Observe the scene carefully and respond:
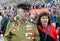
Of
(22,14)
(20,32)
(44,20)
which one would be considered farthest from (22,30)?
(44,20)

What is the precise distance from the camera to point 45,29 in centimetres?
404

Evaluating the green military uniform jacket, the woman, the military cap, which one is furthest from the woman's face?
the military cap

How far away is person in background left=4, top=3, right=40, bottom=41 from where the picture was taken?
381 centimetres

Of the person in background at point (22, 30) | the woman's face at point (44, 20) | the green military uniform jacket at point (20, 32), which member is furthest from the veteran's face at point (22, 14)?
the woman's face at point (44, 20)

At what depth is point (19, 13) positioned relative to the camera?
3.76 meters

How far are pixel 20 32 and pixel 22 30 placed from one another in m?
0.04

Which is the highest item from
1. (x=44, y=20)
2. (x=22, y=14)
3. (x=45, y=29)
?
(x=22, y=14)

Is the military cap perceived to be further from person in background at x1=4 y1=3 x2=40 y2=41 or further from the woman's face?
the woman's face

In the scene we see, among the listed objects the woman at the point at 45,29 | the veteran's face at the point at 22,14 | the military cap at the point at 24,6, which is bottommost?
the woman at the point at 45,29

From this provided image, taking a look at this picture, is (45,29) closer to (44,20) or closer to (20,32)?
(44,20)

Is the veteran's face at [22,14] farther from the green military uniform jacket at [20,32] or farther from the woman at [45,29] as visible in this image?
the woman at [45,29]

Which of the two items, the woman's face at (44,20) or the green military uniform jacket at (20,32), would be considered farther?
the woman's face at (44,20)

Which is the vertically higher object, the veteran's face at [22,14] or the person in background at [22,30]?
the veteran's face at [22,14]

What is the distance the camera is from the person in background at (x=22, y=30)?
12.5ft
